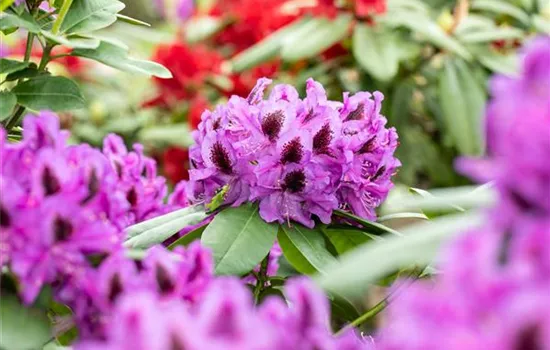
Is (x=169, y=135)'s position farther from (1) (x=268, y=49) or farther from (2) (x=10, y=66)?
(2) (x=10, y=66)

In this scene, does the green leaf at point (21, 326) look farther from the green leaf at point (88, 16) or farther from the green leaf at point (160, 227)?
the green leaf at point (88, 16)

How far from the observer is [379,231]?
750 millimetres

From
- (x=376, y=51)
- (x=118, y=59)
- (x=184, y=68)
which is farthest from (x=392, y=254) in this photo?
(x=184, y=68)

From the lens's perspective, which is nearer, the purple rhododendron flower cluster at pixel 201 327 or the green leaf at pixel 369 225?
the purple rhododendron flower cluster at pixel 201 327

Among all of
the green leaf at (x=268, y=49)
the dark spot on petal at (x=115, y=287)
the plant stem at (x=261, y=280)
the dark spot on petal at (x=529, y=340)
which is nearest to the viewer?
the dark spot on petal at (x=529, y=340)

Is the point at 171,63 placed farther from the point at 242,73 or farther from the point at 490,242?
the point at 490,242

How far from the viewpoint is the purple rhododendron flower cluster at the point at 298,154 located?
721mm

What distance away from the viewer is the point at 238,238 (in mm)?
697

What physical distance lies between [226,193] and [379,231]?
0.42 feet

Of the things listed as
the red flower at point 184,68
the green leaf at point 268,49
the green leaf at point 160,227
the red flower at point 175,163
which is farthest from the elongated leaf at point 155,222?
the red flower at point 184,68

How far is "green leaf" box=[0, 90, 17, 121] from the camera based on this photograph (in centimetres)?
68

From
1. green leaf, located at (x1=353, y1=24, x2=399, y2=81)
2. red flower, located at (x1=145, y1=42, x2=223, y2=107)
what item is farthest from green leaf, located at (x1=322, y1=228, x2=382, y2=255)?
red flower, located at (x1=145, y1=42, x2=223, y2=107)

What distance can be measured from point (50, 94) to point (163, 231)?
0.15m

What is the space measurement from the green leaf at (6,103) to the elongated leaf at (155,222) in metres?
0.12
